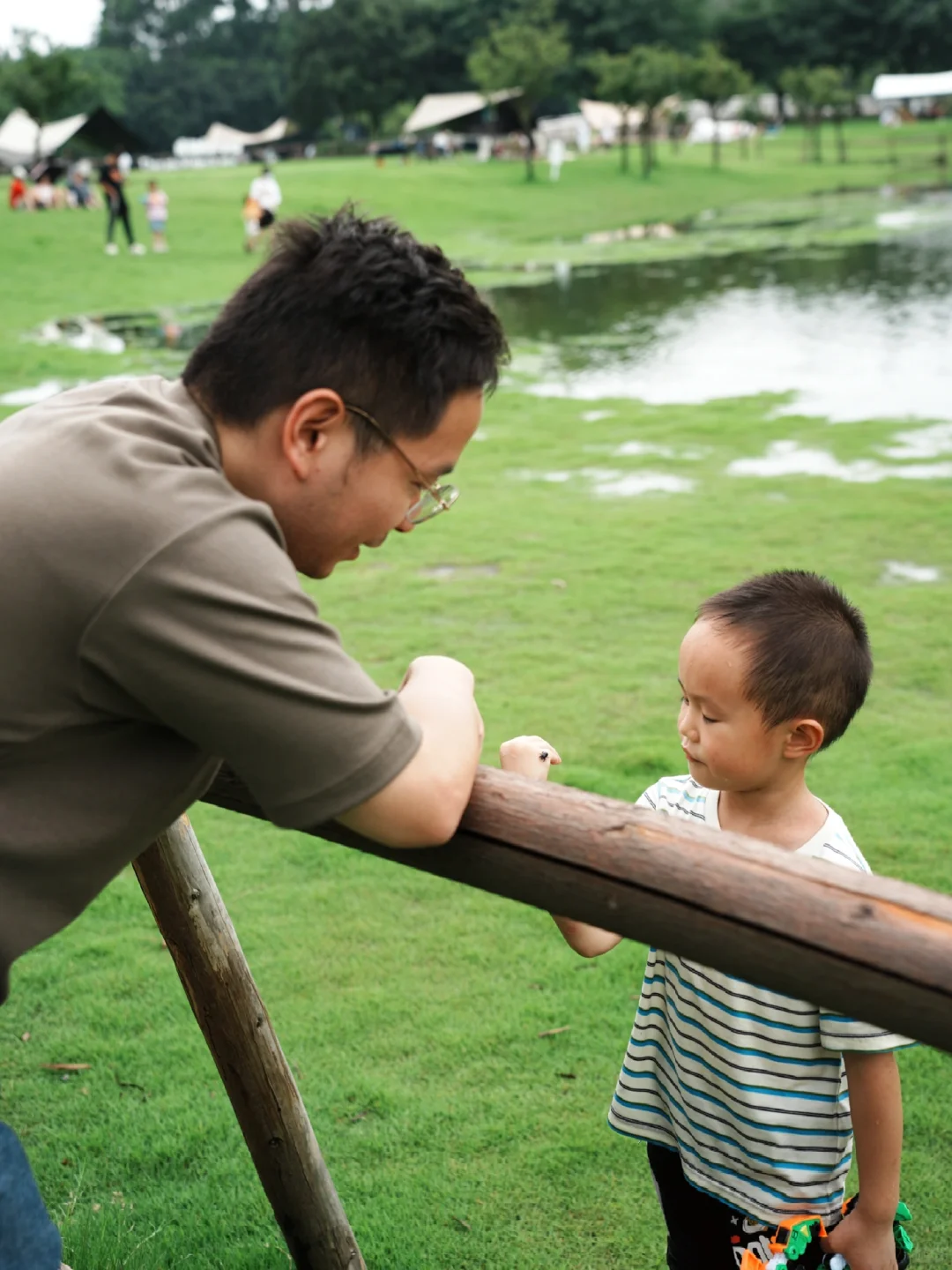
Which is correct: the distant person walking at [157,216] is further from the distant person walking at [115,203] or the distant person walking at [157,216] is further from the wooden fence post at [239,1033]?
the wooden fence post at [239,1033]

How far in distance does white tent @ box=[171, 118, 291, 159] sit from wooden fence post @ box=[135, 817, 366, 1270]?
86123 mm

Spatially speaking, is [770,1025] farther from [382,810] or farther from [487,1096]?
[487,1096]

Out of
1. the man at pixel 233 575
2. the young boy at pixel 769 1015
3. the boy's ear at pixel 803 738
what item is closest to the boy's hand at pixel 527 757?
the young boy at pixel 769 1015

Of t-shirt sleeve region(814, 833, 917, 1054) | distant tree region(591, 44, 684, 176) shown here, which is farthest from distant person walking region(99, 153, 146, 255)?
t-shirt sleeve region(814, 833, 917, 1054)

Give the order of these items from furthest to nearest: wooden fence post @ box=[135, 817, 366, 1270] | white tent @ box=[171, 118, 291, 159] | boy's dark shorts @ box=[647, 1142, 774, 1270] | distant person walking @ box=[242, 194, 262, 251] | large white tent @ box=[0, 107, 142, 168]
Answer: white tent @ box=[171, 118, 291, 159] → large white tent @ box=[0, 107, 142, 168] → distant person walking @ box=[242, 194, 262, 251] → wooden fence post @ box=[135, 817, 366, 1270] → boy's dark shorts @ box=[647, 1142, 774, 1270]

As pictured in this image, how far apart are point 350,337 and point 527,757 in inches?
25.7

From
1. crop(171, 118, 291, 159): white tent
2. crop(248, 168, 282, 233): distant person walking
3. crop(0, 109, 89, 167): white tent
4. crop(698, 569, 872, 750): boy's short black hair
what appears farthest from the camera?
crop(171, 118, 291, 159): white tent

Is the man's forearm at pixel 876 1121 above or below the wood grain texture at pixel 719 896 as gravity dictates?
below

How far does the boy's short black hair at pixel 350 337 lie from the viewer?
1.68 metres

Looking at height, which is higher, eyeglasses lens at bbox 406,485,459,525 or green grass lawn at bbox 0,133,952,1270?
eyeglasses lens at bbox 406,485,459,525

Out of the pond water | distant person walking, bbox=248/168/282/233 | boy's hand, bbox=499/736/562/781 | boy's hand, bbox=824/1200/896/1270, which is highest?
distant person walking, bbox=248/168/282/233

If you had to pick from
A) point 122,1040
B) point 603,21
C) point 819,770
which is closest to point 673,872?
point 122,1040

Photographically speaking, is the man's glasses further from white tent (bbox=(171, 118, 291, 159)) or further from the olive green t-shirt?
white tent (bbox=(171, 118, 291, 159))

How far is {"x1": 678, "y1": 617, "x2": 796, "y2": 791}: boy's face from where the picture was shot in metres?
2.14
